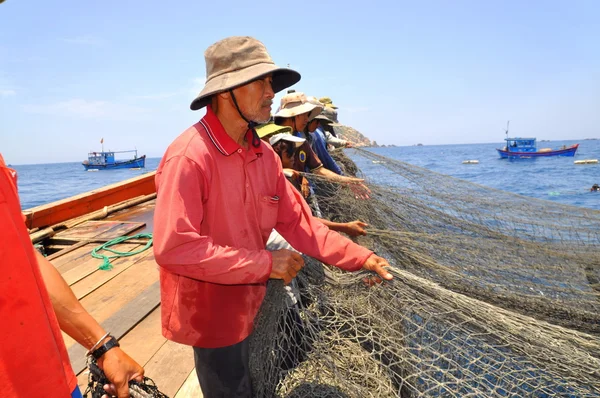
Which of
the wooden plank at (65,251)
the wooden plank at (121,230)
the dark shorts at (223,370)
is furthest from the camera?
the wooden plank at (121,230)

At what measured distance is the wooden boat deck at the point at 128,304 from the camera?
244 centimetres

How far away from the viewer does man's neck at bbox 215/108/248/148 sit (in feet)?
5.32

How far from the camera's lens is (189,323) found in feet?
5.06

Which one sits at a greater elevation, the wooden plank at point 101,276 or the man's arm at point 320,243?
the man's arm at point 320,243

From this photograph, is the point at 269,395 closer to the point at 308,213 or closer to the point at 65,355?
the point at 308,213

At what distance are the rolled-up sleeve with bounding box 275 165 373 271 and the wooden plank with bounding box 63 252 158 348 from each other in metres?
1.97

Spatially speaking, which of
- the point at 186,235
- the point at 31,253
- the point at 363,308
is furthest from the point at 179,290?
the point at 363,308

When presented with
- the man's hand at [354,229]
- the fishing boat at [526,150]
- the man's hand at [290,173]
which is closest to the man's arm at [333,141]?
the man's hand at [290,173]

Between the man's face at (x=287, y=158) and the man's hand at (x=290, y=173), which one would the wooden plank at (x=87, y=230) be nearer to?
the man's face at (x=287, y=158)

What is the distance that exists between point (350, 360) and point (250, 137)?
126 cm

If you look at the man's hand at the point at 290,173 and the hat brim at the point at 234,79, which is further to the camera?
the man's hand at the point at 290,173

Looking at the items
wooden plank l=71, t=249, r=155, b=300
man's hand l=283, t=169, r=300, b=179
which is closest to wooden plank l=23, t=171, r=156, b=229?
wooden plank l=71, t=249, r=155, b=300

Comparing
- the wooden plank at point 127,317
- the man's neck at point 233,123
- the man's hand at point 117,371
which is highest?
the man's neck at point 233,123

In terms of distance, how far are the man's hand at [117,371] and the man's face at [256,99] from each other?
1029 mm
